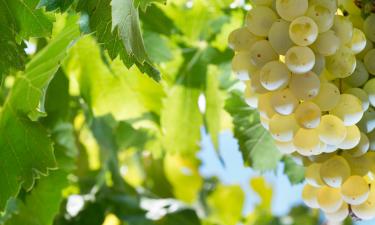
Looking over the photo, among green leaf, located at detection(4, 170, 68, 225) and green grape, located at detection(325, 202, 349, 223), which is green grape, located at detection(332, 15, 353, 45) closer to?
green grape, located at detection(325, 202, 349, 223)

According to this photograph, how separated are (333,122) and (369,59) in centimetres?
8

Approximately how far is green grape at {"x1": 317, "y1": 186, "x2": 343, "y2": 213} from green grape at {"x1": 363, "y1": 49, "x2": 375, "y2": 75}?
0.38 ft

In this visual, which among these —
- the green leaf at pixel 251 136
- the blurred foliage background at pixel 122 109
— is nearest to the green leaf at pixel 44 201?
the blurred foliage background at pixel 122 109

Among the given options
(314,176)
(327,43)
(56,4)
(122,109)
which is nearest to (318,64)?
(327,43)

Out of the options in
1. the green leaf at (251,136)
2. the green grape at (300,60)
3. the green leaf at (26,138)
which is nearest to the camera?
the green grape at (300,60)

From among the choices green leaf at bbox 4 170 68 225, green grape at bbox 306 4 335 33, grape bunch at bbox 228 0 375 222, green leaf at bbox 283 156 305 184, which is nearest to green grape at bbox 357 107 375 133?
grape bunch at bbox 228 0 375 222

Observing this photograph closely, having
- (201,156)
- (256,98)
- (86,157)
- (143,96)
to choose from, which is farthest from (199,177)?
(256,98)

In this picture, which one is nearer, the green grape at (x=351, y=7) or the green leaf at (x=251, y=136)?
the green grape at (x=351, y=7)

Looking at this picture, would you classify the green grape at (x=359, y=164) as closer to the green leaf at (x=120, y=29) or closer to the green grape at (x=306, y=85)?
the green grape at (x=306, y=85)

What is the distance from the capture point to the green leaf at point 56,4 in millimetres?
634

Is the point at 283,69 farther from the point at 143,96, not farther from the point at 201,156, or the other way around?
the point at 201,156

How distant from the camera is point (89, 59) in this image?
986 millimetres

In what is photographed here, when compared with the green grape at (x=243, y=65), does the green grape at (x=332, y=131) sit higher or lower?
lower

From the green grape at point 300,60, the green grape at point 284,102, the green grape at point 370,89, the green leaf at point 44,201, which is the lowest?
the green leaf at point 44,201
